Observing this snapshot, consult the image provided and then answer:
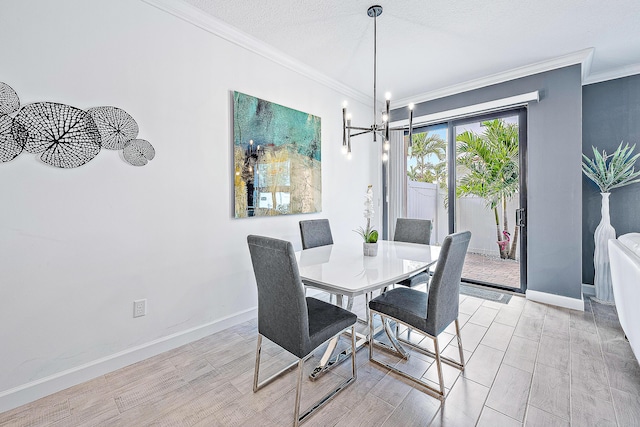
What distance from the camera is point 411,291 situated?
2.20 m

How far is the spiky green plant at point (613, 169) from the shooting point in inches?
121

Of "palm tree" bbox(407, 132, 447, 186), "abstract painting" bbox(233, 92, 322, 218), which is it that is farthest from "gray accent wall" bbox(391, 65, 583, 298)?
"abstract painting" bbox(233, 92, 322, 218)

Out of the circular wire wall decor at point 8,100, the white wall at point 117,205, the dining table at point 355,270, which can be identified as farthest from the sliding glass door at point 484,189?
the circular wire wall decor at point 8,100

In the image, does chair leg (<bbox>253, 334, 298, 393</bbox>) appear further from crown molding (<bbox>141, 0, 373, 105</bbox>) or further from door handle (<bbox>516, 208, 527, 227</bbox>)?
door handle (<bbox>516, 208, 527, 227</bbox>)

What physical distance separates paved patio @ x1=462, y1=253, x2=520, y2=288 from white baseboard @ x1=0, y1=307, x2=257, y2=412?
3312 mm

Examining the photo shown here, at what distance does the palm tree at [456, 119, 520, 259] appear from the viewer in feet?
11.7

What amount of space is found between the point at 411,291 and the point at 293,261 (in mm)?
1228

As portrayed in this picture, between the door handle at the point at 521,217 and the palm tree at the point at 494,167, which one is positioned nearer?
the door handle at the point at 521,217

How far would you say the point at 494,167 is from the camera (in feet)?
12.1

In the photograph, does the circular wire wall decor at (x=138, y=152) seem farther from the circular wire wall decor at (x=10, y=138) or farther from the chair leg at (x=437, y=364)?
the chair leg at (x=437, y=364)

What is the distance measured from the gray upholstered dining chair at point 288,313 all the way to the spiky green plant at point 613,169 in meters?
3.48

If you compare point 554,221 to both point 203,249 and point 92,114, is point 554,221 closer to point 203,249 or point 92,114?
point 203,249

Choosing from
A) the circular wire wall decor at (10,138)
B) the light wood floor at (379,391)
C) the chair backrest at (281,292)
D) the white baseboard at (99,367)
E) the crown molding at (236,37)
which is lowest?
the light wood floor at (379,391)

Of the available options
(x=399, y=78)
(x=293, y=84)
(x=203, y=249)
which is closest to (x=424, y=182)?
(x=399, y=78)
